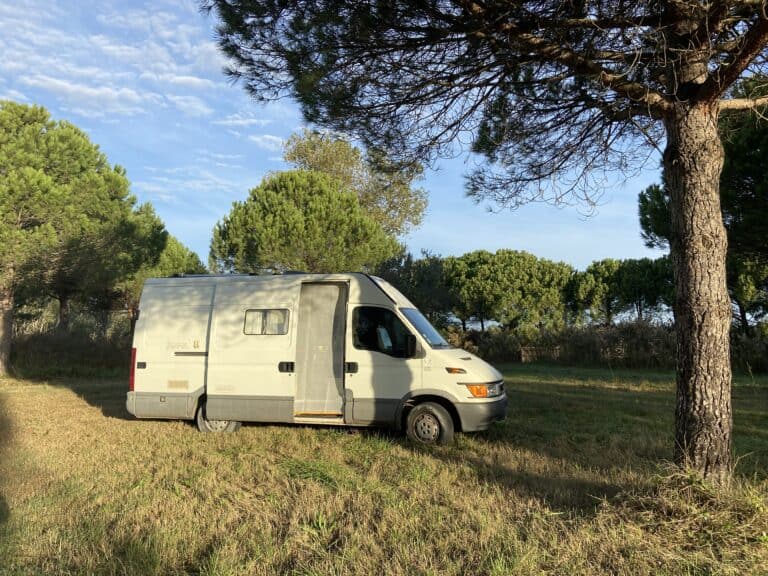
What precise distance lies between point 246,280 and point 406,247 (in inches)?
934

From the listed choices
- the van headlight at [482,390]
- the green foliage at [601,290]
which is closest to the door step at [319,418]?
the van headlight at [482,390]

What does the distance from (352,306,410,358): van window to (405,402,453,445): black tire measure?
0.79 metres

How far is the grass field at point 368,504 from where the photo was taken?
3.62m

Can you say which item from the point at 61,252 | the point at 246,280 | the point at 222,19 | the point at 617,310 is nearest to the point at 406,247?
the point at 617,310

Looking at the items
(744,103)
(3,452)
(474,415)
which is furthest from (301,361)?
(744,103)

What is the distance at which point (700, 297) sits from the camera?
456 centimetres

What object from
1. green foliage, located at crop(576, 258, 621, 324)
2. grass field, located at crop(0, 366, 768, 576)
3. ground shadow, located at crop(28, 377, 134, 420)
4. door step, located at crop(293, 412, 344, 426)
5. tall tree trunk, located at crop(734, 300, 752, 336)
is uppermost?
green foliage, located at crop(576, 258, 621, 324)

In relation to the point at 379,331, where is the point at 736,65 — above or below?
above

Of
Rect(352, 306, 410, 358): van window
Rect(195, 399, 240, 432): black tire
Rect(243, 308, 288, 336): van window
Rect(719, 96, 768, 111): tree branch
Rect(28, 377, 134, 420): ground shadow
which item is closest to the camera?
Rect(719, 96, 768, 111): tree branch

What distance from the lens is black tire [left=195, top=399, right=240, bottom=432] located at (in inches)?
336

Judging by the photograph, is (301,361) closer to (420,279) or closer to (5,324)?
(5,324)

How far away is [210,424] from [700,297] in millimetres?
6870

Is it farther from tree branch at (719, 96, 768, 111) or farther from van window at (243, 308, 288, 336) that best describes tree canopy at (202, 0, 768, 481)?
van window at (243, 308, 288, 336)

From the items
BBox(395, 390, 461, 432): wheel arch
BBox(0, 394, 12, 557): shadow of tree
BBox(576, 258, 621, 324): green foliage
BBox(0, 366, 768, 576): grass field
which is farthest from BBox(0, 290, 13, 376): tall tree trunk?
BBox(576, 258, 621, 324): green foliage
